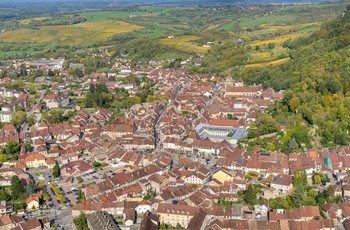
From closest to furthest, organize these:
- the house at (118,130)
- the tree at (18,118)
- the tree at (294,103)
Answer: the tree at (294,103) < the house at (118,130) < the tree at (18,118)

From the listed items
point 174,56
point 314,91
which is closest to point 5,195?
point 314,91

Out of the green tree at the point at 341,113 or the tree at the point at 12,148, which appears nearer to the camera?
the tree at the point at 12,148

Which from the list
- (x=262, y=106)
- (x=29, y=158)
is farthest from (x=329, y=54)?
(x=29, y=158)

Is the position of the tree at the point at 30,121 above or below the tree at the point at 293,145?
below

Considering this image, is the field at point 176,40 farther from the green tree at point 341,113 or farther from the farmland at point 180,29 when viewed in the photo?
the green tree at point 341,113

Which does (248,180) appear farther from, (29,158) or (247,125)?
(29,158)

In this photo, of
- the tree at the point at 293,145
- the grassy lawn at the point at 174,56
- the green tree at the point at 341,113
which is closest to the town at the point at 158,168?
the tree at the point at 293,145

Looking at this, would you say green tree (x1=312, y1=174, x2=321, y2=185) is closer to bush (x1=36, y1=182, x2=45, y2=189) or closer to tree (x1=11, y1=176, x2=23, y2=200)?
bush (x1=36, y1=182, x2=45, y2=189)
